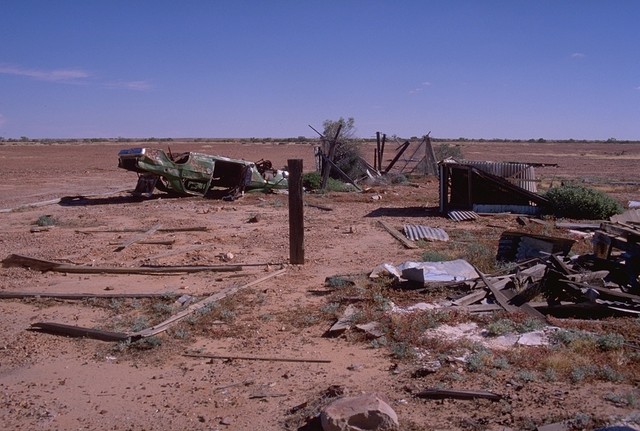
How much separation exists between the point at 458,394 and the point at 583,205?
12801 millimetres

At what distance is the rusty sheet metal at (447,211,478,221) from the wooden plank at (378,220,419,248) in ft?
6.76

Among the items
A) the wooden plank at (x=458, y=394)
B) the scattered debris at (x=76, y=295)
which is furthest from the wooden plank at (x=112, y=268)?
the wooden plank at (x=458, y=394)

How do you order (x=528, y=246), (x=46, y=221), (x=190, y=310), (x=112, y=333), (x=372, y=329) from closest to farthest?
(x=112, y=333) < (x=372, y=329) < (x=190, y=310) < (x=528, y=246) < (x=46, y=221)

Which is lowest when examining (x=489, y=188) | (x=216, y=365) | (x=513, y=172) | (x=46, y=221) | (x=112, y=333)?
(x=216, y=365)

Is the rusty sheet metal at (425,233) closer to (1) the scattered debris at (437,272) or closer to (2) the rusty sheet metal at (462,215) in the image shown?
(2) the rusty sheet metal at (462,215)

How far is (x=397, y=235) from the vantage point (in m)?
13.7

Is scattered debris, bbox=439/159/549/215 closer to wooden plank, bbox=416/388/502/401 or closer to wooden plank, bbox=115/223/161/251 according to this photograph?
wooden plank, bbox=115/223/161/251

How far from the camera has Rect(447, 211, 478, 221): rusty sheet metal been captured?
16500mm

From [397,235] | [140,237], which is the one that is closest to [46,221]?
[140,237]

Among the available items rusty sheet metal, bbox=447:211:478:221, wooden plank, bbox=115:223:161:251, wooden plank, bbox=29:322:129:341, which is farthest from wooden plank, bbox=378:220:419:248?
wooden plank, bbox=29:322:129:341

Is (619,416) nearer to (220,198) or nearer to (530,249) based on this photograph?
(530,249)

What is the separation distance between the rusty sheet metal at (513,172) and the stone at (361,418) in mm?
13669

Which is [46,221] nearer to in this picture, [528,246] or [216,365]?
[216,365]

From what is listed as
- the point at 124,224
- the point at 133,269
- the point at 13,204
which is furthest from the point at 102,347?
the point at 13,204
